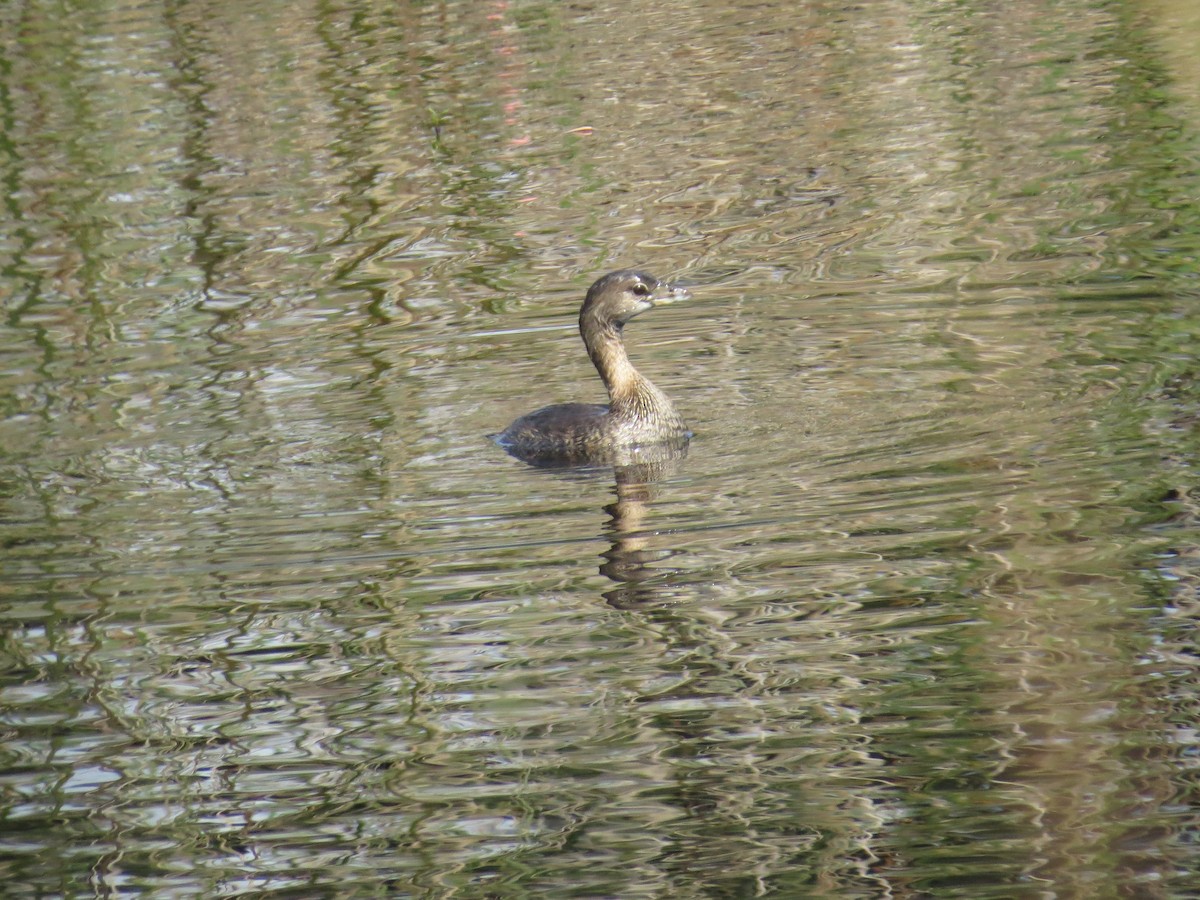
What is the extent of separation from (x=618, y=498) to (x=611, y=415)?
0.94 meters

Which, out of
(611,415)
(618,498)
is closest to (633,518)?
(618,498)

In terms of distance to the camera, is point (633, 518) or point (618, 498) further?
point (618, 498)

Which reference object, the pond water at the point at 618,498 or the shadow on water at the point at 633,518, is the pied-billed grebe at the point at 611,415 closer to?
the shadow on water at the point at 633,518

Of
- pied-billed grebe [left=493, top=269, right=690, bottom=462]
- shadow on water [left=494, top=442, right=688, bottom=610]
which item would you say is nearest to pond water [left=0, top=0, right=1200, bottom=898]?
shadow on water [left=494, top=442, right=688, bottom=610]

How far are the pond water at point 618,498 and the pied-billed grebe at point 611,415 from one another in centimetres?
24

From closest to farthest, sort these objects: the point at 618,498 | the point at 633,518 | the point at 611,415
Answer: the point at 633,518 → the point at 618,498 → the point at 611,415

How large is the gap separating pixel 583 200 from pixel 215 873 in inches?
352

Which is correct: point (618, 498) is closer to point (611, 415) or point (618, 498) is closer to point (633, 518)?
point (633, 518)

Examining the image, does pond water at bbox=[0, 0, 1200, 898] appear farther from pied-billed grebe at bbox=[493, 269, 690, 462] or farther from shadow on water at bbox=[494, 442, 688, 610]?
pied-billed grebe at bbox=[493, 269, 690, 462]

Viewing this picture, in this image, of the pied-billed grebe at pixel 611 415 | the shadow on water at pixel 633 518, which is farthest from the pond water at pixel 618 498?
the pied-billed grebe at pixel 611 415

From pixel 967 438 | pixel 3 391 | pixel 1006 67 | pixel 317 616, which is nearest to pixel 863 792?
pixel 317 616

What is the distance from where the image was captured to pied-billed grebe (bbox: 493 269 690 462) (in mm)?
8969

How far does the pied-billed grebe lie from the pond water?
0.80 feet

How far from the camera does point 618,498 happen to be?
8.24 metres
